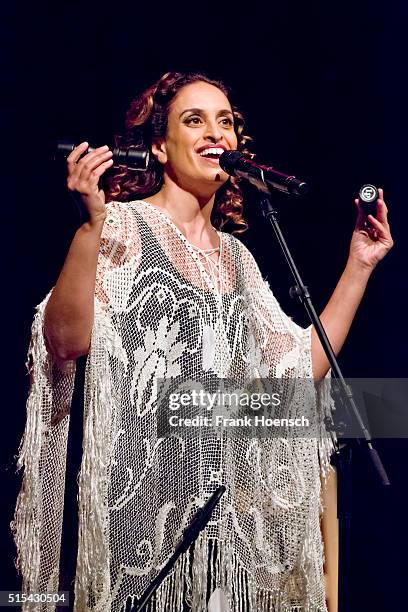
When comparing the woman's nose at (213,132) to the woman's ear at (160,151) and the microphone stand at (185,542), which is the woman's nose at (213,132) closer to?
the woman's ear at (160,151)

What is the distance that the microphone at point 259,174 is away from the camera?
144 cm

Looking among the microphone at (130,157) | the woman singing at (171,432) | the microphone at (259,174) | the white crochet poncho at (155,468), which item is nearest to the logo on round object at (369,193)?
the woman singing at (171,432)

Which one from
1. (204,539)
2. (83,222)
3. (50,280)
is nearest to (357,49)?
(50,280)

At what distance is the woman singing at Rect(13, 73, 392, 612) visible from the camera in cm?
141

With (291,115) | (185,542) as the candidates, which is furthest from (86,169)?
(291,115)

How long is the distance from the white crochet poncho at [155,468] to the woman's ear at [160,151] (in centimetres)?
18

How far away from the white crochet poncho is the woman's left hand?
0.33 meters

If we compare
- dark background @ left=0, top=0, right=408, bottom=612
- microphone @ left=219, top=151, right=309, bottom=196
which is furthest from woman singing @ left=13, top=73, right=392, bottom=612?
dark background @ left=0, top=0, right=408, bottom=612

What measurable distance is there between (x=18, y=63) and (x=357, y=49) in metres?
0.96

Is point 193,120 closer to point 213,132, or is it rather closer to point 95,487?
point 213,132

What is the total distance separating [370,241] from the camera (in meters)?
1.79

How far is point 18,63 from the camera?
1.97 metres

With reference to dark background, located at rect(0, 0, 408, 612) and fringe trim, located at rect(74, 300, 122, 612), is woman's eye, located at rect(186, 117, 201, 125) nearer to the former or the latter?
dark background, located at rect(0, 0, 408, 612)

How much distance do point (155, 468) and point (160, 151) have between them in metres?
0.71
